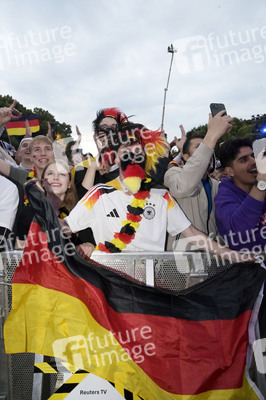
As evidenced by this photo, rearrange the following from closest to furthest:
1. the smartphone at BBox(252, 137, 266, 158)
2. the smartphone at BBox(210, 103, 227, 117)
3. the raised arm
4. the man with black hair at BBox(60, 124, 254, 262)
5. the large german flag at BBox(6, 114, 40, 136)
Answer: the smartphone at BBox(252, 137, 266, 158), the man with black hair at BBox(60, 124, 254, 262), the raised arm, the smartphone at BBox(210, 103, 227, 117), the large german flag at BBox(6, 114, 40, 136)

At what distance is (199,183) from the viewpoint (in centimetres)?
329

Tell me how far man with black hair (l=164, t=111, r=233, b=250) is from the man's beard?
358mm

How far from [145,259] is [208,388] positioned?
90 cm

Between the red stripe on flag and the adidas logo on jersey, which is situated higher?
the adidas logo on jersey

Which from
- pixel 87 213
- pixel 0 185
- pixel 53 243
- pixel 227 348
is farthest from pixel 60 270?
pixel 227 348

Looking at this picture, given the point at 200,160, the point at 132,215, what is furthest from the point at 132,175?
the point at 200,160

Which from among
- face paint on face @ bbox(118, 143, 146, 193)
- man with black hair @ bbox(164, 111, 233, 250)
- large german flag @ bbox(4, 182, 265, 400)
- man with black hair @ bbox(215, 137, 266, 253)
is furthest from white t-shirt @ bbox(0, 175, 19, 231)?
man with black hair @ bbox(215, 137, 266, 253)

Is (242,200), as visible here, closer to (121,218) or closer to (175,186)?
(175,186)

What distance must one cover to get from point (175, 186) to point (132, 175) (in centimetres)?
46

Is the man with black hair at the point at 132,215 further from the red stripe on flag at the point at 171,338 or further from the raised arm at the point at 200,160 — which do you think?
the red stripe on flag at the point at 171,338

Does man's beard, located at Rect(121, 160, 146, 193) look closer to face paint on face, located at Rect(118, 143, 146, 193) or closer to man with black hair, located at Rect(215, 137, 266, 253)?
face paint on face, located at Rect(118, 143, 146, 193)

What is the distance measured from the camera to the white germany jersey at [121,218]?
2.86m

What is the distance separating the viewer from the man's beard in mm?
2898

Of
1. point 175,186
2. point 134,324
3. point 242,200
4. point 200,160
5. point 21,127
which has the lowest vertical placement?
point 134,324
